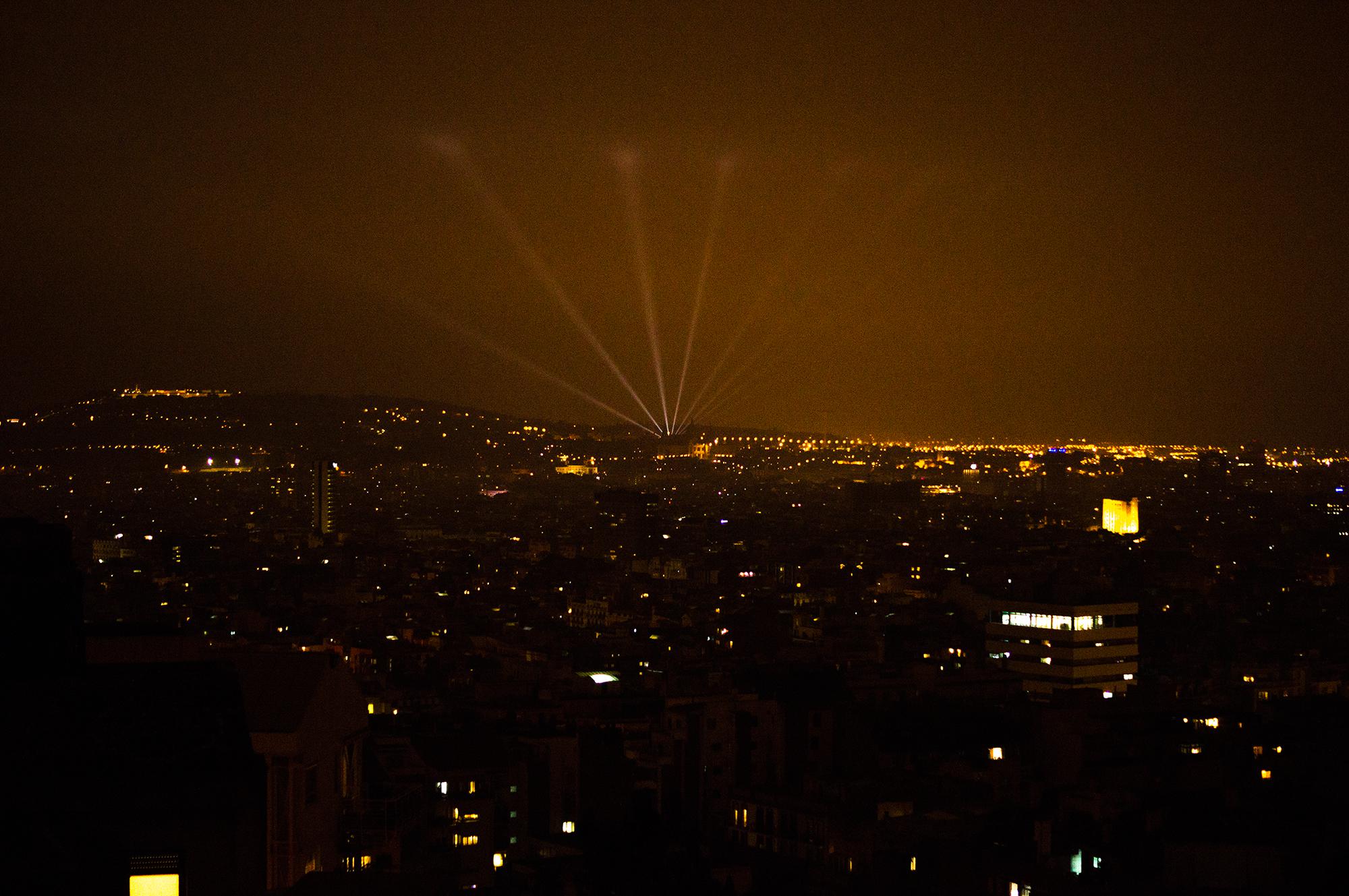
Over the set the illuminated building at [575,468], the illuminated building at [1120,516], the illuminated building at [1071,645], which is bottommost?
the illuminated building at [1071,645]

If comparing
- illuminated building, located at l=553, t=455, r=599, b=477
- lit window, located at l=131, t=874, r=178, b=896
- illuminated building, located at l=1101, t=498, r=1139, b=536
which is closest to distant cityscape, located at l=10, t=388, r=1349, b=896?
lit window, located at l=131, t=874, r=178, b=896

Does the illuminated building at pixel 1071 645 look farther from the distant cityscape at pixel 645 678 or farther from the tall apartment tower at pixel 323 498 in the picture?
the tall apartment tower at pixel 323 498

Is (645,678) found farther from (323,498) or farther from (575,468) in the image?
(575,468)

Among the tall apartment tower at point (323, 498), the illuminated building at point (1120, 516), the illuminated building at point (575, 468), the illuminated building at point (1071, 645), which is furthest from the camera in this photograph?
the illuminated building at point (575, 468)

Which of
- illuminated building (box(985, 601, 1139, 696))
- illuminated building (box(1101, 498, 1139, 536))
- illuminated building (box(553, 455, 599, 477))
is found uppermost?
illuminated building (box(553, 455, 599, 477))

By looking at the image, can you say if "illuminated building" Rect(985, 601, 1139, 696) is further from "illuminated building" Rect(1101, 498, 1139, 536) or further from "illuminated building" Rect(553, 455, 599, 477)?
"illuminated building" Rect(553, 455, 599, 477)

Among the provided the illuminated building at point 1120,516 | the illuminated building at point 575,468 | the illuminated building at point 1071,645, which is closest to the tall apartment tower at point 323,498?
the illuminated building at point 575,468
